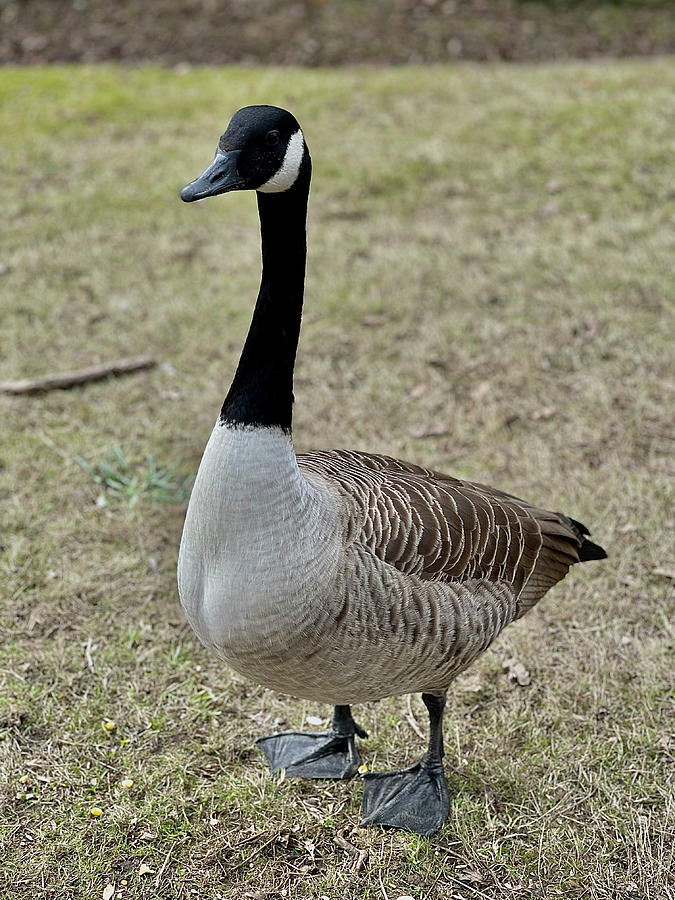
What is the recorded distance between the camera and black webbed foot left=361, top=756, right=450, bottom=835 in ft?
9.68

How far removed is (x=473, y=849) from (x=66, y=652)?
174cm

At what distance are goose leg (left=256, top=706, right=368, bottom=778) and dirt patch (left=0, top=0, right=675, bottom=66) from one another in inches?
319

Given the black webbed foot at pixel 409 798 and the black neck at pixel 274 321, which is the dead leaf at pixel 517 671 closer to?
the black webbed foot at pixel 409 798

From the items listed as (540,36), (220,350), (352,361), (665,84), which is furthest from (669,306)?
(540,36)

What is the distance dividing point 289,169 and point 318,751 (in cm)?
201

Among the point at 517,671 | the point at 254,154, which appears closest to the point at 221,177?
the point at 254,154

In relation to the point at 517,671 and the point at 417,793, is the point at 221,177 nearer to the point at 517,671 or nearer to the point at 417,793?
the point at 417,793

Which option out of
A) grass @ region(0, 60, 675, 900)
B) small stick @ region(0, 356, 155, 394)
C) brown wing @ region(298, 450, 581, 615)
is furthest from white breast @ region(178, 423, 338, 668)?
small stick @ region(0, 356, 155, 394)

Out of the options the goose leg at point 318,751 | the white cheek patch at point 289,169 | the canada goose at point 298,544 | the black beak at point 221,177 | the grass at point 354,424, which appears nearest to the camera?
the black beak at point 221,177

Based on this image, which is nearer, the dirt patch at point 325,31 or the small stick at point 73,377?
the small stick at point 73,377

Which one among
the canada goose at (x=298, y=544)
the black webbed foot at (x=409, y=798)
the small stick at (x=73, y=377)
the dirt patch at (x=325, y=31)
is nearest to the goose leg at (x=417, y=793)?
the black webbed foot at (x=409, y=798)

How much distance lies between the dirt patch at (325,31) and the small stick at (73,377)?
5.53 metres

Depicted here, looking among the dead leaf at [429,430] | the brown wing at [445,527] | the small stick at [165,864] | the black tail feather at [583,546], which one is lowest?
the small stick at [165,864]

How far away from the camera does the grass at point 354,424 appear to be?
116 inches
